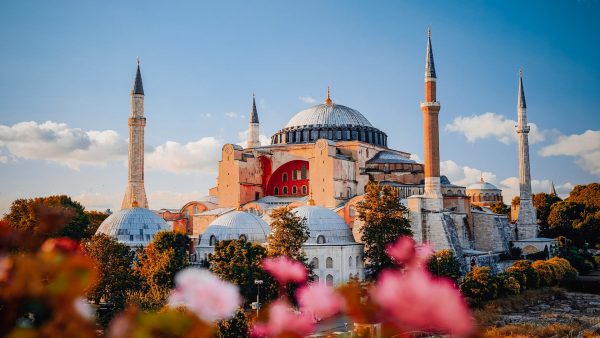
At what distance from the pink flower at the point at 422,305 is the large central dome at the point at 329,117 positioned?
30872 mm

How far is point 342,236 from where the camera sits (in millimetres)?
23125

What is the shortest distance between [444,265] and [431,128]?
24.5ft

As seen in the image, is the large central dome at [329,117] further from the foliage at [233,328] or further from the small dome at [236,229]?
the foliage at [233,328]

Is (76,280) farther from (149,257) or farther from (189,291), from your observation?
(149,257)

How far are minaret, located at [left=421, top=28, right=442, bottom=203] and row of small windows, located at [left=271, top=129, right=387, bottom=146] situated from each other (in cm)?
614

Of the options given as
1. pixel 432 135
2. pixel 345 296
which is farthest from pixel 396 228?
pixel 345 296

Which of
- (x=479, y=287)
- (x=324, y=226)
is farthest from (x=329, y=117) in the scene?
(x=479, y=287)

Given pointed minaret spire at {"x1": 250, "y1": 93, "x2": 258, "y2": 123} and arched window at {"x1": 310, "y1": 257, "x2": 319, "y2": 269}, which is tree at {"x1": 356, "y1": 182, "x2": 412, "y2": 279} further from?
pointed minaret spire at {"x1": 250, "y1": 93, "x2": 258, "y2": 123}

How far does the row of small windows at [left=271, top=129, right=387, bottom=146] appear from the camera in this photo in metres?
32.3

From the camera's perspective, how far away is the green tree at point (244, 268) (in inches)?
699

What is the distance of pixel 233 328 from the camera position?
1239 cm

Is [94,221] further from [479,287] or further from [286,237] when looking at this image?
[479,287]

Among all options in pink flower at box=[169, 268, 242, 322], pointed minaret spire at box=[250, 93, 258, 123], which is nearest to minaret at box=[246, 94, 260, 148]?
pointed minaret spire at box=[250, 93, 258, 123]

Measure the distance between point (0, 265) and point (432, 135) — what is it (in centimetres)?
2533
